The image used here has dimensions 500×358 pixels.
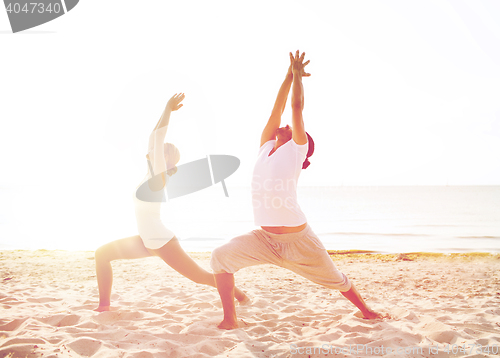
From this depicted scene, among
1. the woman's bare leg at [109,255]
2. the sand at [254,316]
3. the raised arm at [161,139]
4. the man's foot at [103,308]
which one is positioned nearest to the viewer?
the sand at [254,316]

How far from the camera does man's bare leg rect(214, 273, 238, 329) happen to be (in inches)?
126

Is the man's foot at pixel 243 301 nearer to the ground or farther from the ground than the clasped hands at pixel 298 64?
nearer to the ground

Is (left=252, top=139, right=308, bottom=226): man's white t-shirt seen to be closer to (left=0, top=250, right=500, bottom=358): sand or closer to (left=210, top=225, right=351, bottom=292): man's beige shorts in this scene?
(left=210, top=225, right=351, bottom=292): man's beige shorts

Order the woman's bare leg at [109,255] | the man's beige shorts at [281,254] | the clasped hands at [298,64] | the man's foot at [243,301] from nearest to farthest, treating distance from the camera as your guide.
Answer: the clasped hands at [298,64] → the man's beige shorts at [281,254] → the woman's bare leg at [109,255] → the man's foot at [243,301]

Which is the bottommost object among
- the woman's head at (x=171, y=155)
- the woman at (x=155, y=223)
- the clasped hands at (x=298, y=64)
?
the woman at (x=155, y=223)

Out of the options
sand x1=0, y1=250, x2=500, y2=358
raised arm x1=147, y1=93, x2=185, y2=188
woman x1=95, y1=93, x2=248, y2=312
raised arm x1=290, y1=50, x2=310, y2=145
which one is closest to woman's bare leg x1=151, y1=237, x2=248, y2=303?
woman x1=95, y1=93, x2=248, y2=312

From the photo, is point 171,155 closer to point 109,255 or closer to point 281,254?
point 109,255

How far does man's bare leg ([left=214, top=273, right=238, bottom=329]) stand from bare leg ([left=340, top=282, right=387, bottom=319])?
1.05 m

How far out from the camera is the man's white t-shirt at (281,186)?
9.99 feet

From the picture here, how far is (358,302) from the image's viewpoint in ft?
11.4

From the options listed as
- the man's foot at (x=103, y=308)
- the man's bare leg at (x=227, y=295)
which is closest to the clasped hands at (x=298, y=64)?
the man's bare leg at (x=227, y=295)

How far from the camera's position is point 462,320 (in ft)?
11.4

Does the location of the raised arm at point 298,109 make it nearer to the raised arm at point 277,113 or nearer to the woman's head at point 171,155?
the raised arm at point 277,113

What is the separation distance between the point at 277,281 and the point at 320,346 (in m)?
2.93
